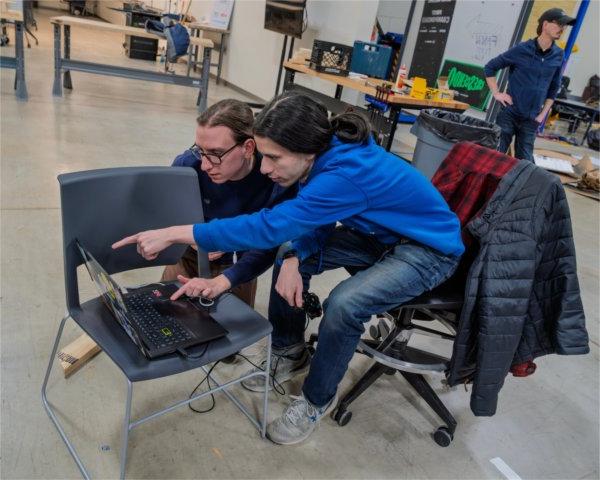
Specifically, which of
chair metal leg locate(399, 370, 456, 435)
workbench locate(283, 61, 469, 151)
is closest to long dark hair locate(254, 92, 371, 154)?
chair metal leg locate(399, 370, 456, 435)

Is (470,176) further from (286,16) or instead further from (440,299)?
(286,16)

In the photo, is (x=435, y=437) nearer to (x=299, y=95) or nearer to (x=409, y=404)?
(x=409, y=404)

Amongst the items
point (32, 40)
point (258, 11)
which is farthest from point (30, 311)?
point (32, 40)

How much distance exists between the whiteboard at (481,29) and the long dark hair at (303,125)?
4.67m

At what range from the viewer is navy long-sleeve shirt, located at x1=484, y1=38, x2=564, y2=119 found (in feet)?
12.8

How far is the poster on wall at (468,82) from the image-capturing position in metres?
5.36

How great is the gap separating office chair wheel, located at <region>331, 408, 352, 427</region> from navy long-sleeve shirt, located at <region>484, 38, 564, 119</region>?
3.47m

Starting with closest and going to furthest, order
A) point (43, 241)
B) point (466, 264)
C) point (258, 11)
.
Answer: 1. point (466, 264)
2. point (43, 241)
3. point (258, 11)

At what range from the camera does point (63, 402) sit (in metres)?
1.48

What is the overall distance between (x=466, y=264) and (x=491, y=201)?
0.25 metres

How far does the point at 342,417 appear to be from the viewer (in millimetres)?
1572

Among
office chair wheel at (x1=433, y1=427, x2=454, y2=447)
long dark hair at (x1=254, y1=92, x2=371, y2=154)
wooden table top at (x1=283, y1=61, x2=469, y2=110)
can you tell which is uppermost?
long dark hair at (x1=254, y1=92, x2=371, y2=154)

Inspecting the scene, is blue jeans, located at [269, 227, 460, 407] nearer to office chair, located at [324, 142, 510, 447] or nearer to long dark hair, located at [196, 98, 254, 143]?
office chair, located at [324, 142, 510, 447]

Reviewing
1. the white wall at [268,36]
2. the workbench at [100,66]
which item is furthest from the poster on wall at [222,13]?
the workbench at [100,66]
